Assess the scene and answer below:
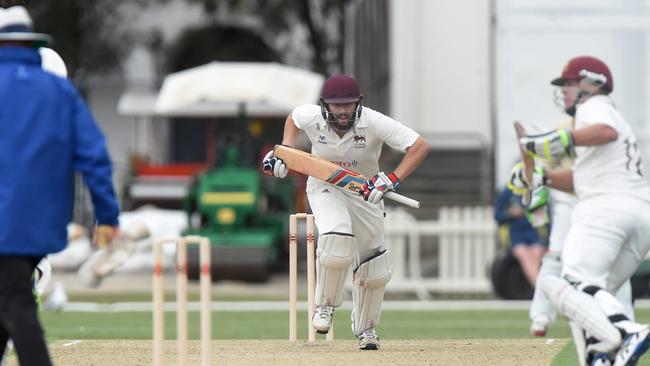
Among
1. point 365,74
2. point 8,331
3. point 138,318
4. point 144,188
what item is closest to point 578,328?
point 8,331

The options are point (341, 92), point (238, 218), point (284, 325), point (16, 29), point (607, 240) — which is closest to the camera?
point (16, 29)

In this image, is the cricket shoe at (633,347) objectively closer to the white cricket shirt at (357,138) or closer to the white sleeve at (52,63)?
the white cricket shirt at (357,138)

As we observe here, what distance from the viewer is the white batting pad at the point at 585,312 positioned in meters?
7.92

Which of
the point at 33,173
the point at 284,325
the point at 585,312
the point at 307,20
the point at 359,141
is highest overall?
the point at 33,173

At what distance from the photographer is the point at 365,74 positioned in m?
28.6

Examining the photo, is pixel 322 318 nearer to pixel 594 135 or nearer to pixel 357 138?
pixel 357 138

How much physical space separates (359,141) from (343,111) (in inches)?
9.8

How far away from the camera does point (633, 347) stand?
7.79 m

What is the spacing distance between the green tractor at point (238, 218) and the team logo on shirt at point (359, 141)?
9776 mm

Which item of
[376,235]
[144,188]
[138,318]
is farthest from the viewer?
[144,188]

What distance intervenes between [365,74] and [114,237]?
21.6 meters

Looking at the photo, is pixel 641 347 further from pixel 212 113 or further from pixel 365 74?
pixel 365 74

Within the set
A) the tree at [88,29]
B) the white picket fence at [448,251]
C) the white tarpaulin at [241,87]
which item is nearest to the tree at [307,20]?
the tree at [88,29]

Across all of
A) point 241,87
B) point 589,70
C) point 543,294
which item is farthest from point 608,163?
point 241,87
